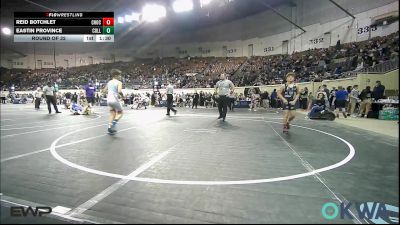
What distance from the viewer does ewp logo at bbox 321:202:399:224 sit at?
194 cm

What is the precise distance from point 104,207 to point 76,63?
49609 millimetres

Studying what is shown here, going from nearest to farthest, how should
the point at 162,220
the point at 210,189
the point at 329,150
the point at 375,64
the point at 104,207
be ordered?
the point at 162,220, the point at 104,207, the point at 210,189, the point at 329,150, the point at 375,64

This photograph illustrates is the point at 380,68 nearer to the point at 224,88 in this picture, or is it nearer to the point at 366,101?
the point at 366,101

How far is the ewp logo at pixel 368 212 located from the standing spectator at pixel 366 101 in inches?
463

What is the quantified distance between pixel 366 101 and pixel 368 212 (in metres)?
12.3

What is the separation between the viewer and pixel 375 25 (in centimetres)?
2262

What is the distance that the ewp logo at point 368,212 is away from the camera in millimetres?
1944

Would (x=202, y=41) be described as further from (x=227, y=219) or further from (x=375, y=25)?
(x=227, y=219)

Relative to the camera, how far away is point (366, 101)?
1238cm

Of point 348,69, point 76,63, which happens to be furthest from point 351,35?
point 76,63

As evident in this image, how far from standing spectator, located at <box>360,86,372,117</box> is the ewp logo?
11771 millimetres

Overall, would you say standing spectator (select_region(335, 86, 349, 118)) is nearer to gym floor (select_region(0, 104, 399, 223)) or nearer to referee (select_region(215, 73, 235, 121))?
referee (select_region(215, 73, 235, 121))

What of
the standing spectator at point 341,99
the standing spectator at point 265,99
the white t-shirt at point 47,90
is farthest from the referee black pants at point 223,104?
the standing spectator at point 265,99

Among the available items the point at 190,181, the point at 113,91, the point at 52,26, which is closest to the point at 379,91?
the point at 113,91
